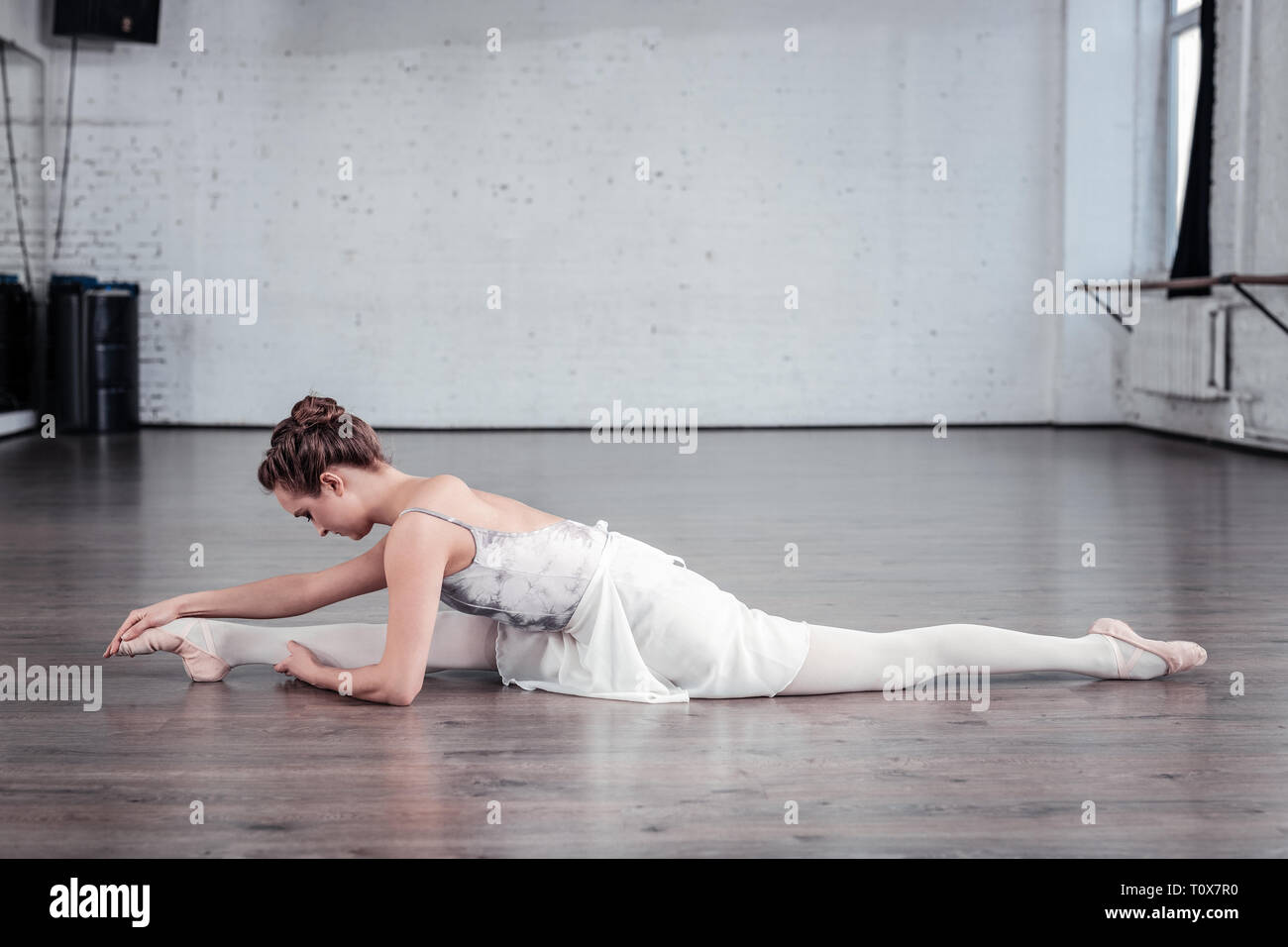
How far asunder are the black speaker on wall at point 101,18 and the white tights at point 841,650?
A: 8.03 meters

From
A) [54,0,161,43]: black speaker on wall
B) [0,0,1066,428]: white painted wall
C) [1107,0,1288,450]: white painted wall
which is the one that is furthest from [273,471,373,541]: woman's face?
[54,0,161,43]: black speaker on wall

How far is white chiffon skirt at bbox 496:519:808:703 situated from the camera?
2.42 m

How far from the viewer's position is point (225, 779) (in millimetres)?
2053

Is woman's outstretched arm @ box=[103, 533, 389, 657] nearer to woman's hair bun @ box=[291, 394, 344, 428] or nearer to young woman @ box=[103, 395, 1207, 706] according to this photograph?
young woman @ box=[103, 395, 1207, 706]

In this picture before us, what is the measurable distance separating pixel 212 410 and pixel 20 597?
22.1 feet

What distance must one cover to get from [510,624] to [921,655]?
2.69 ft

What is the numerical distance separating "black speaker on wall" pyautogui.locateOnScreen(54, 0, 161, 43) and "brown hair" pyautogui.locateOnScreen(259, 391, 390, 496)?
8.21 metres

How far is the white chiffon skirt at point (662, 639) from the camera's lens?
2.42 metres

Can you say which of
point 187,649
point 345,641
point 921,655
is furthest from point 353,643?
point 921,655

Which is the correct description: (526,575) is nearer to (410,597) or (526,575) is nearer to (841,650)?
(410,597)

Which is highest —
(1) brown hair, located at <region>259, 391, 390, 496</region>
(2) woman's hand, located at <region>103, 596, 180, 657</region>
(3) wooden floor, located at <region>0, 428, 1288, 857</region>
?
(1) brown hair, located at <region>259, 391, 390, 496</region>

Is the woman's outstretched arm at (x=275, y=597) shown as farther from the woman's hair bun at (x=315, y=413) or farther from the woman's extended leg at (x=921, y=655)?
the woman's extended leg at (x=921, y=655)
